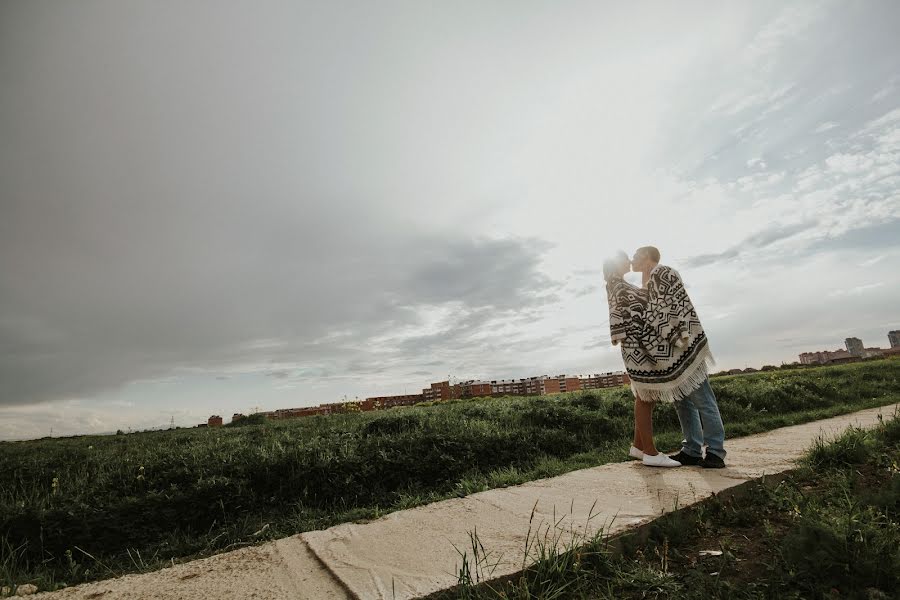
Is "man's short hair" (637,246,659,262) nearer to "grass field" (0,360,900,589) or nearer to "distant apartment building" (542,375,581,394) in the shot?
"grass field" (0,360,900,589)

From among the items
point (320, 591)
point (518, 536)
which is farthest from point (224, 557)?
point (518, 536)

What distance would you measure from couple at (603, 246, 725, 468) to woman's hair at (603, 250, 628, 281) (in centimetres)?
12

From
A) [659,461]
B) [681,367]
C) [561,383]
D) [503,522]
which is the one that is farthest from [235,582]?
[561,383]

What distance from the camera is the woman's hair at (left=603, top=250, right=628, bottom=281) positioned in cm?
486

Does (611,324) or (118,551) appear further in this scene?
(611,324)

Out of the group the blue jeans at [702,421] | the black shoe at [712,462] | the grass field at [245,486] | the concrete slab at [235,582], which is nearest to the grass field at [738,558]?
the concrete slab at [235,582]

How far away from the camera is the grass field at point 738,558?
1.80 metres

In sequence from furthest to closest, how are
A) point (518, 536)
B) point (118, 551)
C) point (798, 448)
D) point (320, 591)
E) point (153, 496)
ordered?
point (798, 448)
point (153, 496)
point (118, 551)
point (518, 536)
point (320, 591)

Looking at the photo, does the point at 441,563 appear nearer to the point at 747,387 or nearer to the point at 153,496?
the point at 153,496

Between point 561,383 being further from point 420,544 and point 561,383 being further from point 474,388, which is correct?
point 420,544

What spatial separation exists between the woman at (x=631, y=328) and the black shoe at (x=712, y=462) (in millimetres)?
390

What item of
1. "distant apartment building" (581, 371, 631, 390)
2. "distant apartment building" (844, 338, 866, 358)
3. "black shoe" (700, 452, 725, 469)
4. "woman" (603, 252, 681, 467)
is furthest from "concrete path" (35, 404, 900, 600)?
"distant apartment building" (844, 338, 866, 358)

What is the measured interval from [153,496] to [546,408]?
589 centimetres

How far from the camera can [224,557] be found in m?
2.50
